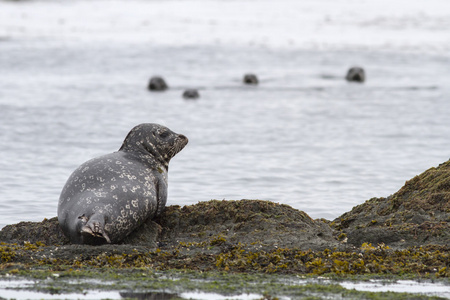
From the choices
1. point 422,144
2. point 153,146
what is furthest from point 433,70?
point 153,146

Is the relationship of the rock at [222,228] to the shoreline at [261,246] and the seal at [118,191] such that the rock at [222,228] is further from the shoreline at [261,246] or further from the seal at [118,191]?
the seal at [118,191]

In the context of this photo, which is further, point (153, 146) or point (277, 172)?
point (277, 172)

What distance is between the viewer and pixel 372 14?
5416cm

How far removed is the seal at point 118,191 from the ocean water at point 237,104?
6.68 ft

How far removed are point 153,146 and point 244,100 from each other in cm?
1459

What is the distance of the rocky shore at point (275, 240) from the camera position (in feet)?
21.8

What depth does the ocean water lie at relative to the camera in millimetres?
12359

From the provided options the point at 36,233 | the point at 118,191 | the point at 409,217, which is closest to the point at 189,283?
the point at 118,191

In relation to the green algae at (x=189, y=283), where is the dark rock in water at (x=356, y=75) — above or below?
above

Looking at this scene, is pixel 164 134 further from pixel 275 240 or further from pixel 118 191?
pixel 275 240

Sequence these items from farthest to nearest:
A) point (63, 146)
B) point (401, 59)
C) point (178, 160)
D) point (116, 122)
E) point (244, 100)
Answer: point (401, 59)
point (244, 100)
point (116, 122)
point (63, 146)
point (178, 160)

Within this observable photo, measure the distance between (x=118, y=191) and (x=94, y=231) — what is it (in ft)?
2.11

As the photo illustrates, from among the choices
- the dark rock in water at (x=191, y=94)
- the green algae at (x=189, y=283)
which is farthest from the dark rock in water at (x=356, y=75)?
the green algae at (x=189, y=283)

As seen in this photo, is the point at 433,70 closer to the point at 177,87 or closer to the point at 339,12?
the point at 177,87
